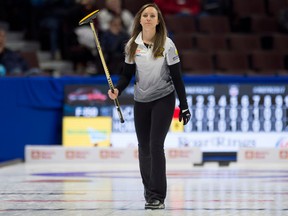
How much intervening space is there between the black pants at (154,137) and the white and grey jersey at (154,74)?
0.06 metres

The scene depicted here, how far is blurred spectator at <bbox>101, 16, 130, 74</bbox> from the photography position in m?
16.8

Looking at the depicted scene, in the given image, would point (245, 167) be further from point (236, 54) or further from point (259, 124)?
point (236, 54)

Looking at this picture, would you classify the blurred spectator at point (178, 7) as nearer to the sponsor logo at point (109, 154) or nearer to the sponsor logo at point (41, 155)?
the sponsor logo at point (109, 154)

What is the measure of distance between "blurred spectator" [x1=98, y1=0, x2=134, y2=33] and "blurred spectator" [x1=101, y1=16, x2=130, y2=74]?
66 centimetres

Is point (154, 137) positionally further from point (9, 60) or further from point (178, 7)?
point (178, 7)

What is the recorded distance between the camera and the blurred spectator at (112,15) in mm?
18156

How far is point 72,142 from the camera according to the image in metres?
15.9

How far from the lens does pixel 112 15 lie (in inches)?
723

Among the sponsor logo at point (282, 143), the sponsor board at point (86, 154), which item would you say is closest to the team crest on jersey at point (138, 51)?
the sponsor board at point (86, 154)

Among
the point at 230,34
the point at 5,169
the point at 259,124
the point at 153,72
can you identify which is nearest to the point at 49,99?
the point at 5,169

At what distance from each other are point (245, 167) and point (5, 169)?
3.47 meters

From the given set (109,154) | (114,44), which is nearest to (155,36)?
(109,154)

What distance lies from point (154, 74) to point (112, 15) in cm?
948

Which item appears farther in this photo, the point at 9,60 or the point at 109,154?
the point at 9,60
